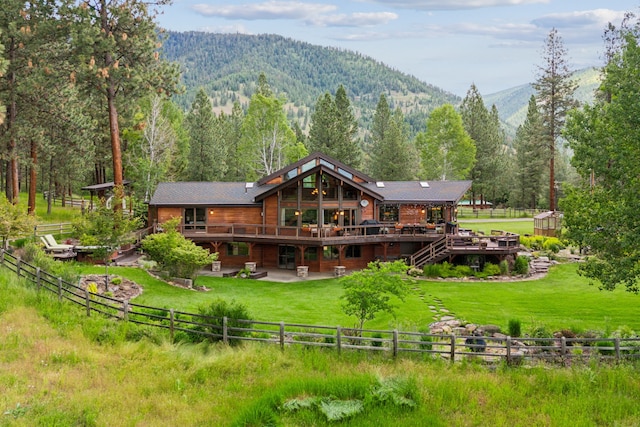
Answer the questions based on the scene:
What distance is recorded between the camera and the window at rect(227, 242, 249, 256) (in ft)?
109

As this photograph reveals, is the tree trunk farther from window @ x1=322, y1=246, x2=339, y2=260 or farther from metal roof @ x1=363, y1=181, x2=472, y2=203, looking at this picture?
metal roof @ x1=363, y1=181, x2=472, y2=203

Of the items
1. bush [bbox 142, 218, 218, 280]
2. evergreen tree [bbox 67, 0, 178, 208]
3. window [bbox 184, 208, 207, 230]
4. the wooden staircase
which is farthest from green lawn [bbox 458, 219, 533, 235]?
evergreen tree [bbox 67, 0, 178, 208]

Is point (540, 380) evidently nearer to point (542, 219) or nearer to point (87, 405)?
point (87, 405)

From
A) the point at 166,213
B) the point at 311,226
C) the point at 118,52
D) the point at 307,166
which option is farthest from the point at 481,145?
the point at 118,52

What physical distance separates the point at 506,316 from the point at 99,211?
17.8 meters

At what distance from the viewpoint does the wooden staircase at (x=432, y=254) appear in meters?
30.6

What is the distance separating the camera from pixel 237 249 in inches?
1308

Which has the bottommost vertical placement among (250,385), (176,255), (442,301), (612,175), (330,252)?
(250,385)

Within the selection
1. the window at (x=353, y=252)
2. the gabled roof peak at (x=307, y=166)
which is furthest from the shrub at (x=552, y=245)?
the gabled roof peak at (x=307, y=166)

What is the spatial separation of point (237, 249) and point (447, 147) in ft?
106

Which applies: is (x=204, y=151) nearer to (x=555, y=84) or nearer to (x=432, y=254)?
(x=432, y=254)

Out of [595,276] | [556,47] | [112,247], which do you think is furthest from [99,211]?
[556,47]

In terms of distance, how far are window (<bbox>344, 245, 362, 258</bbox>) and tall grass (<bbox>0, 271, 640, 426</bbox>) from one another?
18.3 meters

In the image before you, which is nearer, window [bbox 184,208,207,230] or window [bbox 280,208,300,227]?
window [bbox 280,208,300,227]
